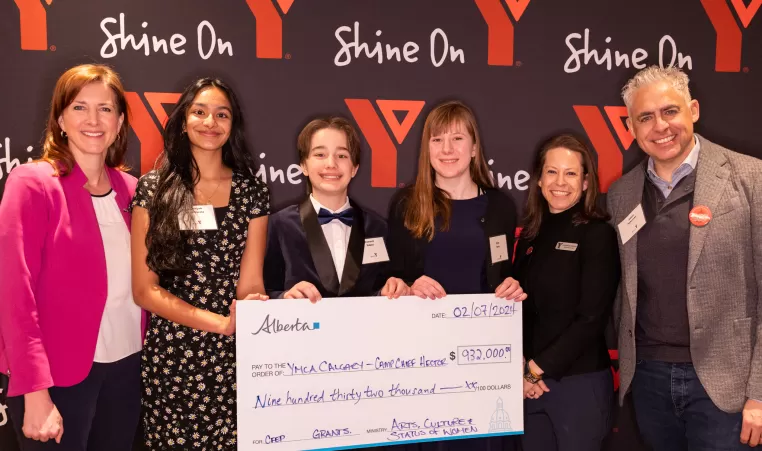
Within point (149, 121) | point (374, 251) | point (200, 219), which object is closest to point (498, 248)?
point (374, 251)

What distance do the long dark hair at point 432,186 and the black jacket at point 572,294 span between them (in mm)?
509

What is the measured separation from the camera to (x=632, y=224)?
2393mm

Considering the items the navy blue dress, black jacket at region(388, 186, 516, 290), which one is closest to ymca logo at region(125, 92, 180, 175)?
black jacket at region(388, 186, 516, 290)

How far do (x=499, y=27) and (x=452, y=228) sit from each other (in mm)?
1498

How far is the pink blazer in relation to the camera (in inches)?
77.0

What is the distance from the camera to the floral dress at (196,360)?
2.17 meters

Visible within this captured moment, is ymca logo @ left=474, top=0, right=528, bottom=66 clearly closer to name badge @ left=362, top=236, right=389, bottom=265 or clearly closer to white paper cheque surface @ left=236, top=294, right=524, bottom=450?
name badge @ left=362, top=236, right=389, bottom=265

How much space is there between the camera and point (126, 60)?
2930mm

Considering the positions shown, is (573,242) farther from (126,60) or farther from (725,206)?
(126,60)

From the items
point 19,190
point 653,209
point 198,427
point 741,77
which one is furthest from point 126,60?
point 741,77

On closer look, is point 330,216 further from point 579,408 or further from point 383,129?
point 579,408

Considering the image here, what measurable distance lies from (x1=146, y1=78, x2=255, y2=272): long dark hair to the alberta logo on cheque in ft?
1.35

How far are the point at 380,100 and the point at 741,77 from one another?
236 cm

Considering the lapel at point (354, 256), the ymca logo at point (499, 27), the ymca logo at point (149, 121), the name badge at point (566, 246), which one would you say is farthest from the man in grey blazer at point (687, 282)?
the ymca logo at point (149, 121)
